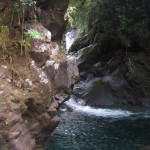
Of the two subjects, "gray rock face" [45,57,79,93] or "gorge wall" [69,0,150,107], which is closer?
"gray rock face" [45,57,79,93]

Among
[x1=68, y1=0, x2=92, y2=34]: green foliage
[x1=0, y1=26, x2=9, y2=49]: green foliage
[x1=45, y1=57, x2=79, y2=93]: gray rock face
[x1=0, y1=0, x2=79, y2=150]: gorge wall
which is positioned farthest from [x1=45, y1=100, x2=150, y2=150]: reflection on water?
[x1=68, y1=0, x2=92, y2=34]: green foliage

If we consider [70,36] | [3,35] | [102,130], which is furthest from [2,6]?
[70,36]

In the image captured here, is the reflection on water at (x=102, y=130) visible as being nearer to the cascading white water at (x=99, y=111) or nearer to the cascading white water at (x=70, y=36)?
the cascading white water at (x=99, y=111)

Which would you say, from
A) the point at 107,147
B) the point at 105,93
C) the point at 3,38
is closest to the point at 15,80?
the point at 3,38

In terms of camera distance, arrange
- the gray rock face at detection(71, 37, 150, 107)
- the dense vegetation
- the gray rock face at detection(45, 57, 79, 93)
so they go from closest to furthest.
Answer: the gray rock face at detection(45, 57, 79, 93), the dense vegetation, the gray rock face at detection(71, 37, 150, 107)

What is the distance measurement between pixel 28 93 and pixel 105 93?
884 cm

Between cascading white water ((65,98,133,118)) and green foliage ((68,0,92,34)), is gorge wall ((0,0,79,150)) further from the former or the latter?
green foliage ((68,0,92,34))

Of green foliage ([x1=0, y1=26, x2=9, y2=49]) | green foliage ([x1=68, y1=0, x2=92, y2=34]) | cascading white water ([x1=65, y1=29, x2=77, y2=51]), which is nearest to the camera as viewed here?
green foliage ([x1=0, y1=26, x2=9, y2=49])

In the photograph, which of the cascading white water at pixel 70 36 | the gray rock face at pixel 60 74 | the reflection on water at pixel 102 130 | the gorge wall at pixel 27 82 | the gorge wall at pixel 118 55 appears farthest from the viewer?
the cascading white water at pixel 70 36

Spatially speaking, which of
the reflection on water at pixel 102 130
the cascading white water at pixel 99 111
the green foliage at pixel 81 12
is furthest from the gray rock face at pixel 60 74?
the green foliage at pixel 81 12

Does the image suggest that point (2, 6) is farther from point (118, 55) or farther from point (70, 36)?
point (70, 36)

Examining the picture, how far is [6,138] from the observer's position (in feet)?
19.1

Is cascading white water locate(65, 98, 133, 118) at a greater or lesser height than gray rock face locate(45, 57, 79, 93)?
lesser

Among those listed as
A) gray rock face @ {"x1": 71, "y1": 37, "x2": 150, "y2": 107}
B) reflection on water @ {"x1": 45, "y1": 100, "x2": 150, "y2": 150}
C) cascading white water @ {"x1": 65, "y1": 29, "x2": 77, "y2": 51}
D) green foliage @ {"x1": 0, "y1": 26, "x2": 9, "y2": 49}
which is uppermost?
cascading white water @ {"x1": 65, "y1": 29, "x2": 77, "y2": 51}
